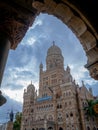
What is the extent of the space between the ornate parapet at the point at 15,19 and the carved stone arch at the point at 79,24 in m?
0.41

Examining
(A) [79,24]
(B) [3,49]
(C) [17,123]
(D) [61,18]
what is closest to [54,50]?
(C) [17,123]

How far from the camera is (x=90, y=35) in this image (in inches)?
89.0

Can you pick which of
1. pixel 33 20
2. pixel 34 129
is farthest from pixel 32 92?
pixel 33 20

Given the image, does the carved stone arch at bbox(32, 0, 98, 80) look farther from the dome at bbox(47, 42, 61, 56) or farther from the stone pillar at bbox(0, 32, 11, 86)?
the dome at bbox(47, 42, 61, 56)

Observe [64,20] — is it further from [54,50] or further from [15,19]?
[54,50]

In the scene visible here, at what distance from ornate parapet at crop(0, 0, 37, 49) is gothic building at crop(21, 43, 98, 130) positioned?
4074 cm

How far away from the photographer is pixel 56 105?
45906mm

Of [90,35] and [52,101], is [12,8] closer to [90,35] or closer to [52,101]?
[90,35]

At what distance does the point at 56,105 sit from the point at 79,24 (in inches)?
1793

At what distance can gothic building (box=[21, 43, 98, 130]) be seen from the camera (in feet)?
136

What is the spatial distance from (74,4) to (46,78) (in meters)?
57.3

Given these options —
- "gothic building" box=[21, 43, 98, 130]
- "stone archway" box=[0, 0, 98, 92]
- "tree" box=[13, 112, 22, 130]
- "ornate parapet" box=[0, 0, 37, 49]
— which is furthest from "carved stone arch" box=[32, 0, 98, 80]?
"tree" box=[13, 112, 22, 130]

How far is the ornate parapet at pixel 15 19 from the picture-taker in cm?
237

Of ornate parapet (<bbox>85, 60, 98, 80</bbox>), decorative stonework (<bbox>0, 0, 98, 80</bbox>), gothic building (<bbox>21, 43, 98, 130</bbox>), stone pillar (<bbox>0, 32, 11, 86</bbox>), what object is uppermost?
gothic building (<bbox>21, 43, 98, 130</bbox>)
